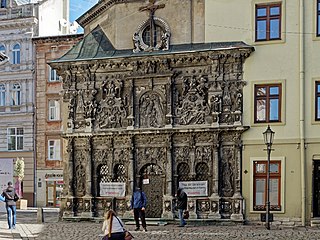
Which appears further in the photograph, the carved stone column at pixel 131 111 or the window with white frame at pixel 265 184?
the carved stone column at pixel 131 111

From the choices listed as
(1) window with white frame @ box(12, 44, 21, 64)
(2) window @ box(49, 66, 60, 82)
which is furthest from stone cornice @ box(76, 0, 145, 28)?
(1) window with white frame @ box(12, 44, 21, 64)

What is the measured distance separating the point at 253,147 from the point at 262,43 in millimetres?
4676

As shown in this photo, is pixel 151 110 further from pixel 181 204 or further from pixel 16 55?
pixel 16 55

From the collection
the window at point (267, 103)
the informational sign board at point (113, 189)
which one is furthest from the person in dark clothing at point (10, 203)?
the window at point (267, 103)

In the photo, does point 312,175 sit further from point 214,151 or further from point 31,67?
point 31,67

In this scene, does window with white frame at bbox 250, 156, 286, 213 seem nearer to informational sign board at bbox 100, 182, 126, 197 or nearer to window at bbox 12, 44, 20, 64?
informational sign board at bbox 100, 182, 126, 197

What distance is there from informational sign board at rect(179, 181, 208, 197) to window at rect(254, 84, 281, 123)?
3.76m

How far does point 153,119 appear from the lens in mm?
30562

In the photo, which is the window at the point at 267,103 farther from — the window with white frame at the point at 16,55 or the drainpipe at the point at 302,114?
the window with white frame at the point at 16,55

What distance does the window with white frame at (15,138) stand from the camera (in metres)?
47.2

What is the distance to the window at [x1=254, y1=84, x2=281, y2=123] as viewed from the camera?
28953 millimetres

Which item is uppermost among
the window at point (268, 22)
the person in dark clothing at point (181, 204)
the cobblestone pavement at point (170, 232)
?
the window at point (268, 22)

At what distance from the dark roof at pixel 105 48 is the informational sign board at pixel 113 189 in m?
6.08

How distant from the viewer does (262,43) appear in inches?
1149
